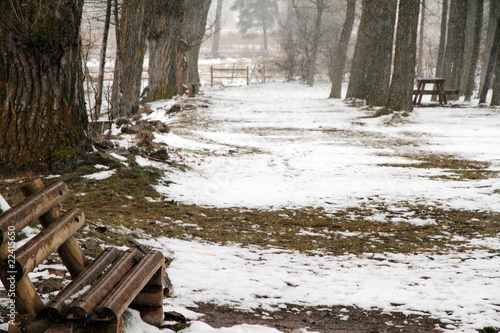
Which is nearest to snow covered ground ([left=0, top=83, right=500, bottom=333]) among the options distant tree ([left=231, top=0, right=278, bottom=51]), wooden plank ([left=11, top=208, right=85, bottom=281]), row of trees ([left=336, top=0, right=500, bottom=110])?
wooden plank ([left=11, top=208, right=85, bottom=281])

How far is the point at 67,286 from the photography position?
2332mm

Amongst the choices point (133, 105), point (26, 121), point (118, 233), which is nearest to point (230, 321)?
point (118, 233)

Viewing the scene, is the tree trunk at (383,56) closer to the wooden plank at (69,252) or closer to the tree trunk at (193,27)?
the tree trunk at (193,27)

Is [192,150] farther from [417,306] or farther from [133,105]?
[417,306]

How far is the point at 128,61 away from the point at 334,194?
7.90 m

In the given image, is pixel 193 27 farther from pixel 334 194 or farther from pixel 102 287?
pixel 102 287

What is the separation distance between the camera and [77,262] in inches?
103

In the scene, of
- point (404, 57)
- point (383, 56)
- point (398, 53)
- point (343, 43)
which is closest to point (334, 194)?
point (404, 57)

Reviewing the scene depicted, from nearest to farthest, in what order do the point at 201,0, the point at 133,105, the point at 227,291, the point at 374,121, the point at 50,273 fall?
the point at 50,273 < the point at 227,291 < the point at 133,105 < the point at 374,121 < the point at 201,0

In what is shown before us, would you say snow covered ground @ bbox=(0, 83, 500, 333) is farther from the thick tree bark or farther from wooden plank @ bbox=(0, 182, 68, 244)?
the thick tree bark

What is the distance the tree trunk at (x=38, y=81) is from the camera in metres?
5.38

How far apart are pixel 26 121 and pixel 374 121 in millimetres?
11586

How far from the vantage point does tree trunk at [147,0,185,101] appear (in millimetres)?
17172

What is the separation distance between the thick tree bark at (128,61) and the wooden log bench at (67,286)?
32.0 feet
